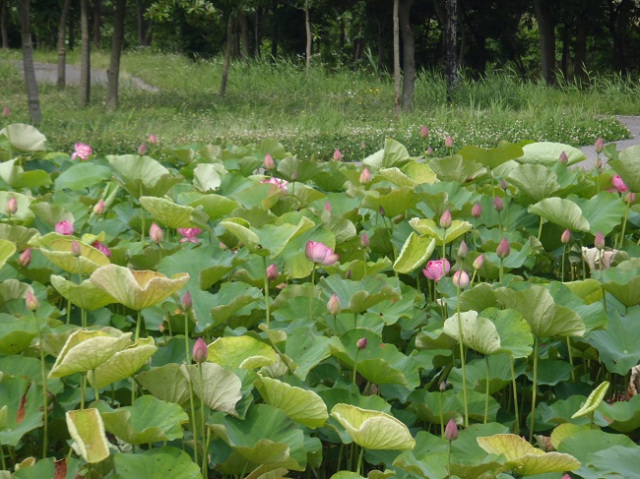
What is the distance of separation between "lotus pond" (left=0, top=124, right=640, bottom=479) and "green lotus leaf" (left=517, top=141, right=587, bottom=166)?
41cm

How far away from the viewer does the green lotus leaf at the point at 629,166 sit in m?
2.27

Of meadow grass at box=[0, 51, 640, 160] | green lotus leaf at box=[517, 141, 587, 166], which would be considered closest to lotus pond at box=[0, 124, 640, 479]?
green lotus leaf at box=[517, 141, 587, 166]

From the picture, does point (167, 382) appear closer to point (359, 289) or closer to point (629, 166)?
point (359, 289)

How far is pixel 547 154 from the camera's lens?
290 cm

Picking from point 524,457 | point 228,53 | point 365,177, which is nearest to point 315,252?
point 524,457

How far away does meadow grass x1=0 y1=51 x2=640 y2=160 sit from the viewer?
12250 mm

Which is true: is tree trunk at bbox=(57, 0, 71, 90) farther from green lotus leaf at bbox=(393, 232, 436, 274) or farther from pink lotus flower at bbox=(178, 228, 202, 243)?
green lotus leaf at bbox=(393, 232, 436, 274)

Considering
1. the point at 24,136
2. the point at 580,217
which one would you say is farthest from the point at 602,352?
the point at 24,136

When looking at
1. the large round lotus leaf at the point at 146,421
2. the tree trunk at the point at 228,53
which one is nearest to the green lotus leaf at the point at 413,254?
the large round lotus leaf at the point at 146,421

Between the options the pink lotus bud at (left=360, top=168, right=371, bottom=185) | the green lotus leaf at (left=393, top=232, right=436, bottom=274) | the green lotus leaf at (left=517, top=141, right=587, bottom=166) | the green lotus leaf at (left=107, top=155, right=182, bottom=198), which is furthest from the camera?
the green lotus leaf at (left=517, top=141, right=587, bottom=166)

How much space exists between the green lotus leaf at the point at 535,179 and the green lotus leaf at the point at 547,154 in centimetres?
46

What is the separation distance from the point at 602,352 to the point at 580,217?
58cm

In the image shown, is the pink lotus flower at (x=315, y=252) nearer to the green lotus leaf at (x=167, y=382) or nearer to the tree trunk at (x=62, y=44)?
the green lotus leaf at (x=167, y=382)

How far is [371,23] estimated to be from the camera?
2562cm
